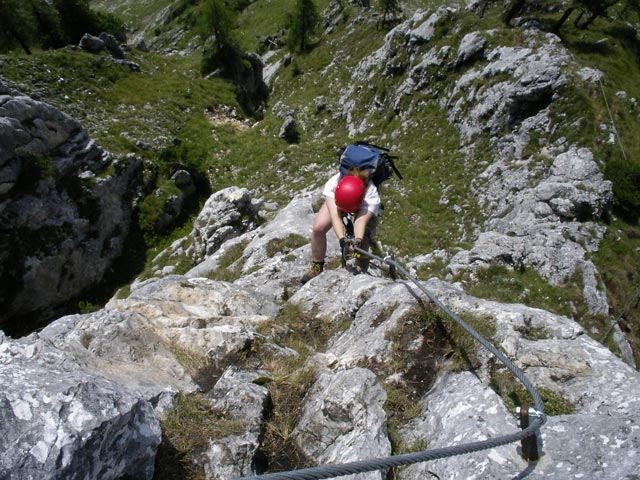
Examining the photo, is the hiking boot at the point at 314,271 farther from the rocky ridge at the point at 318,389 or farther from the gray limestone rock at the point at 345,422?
the gray limestone rock at the point at 345,422

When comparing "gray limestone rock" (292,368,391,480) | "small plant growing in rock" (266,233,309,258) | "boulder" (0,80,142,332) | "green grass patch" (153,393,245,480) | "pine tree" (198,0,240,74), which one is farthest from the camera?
"pine tree" (198,0,240,74)

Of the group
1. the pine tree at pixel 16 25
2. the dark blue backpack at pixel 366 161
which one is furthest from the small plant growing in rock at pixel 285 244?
the pine tree at pixel 16 25

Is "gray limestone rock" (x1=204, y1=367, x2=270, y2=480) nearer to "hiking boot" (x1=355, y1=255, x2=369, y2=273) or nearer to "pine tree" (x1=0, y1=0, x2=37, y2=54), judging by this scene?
"hiking boot" (x1=355, y1=255, x2=369, y2=273)

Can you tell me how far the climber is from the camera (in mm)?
8898

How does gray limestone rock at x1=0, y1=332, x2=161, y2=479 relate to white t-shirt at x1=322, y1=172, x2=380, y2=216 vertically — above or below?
above

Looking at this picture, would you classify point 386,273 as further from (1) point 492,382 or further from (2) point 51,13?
(2) point 51,13

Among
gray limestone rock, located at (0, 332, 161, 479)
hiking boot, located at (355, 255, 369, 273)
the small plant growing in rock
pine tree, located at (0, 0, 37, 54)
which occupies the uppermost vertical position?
pine tree, located at (0, 0, 37, 54)

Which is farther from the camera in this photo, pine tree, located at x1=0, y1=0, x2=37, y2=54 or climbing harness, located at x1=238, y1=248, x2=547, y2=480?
pine tree, located at x1=0, y1=0, x2=37, y2=54

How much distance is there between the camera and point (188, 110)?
38.7 meters

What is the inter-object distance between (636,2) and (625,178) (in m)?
21.8

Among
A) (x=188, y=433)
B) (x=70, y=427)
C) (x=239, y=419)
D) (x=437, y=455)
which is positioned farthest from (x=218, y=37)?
(x=437, y=455)

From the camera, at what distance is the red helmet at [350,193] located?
8.85 metres

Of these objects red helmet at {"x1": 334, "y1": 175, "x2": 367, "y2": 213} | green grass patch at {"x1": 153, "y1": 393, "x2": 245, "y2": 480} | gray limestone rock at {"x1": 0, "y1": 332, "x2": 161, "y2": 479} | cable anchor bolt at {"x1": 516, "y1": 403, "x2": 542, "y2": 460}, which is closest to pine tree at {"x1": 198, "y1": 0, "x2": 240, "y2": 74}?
red helmet at {"x1": 334, "y1": 175, "x2": 367, "y2": 213}

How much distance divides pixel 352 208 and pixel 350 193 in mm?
369
